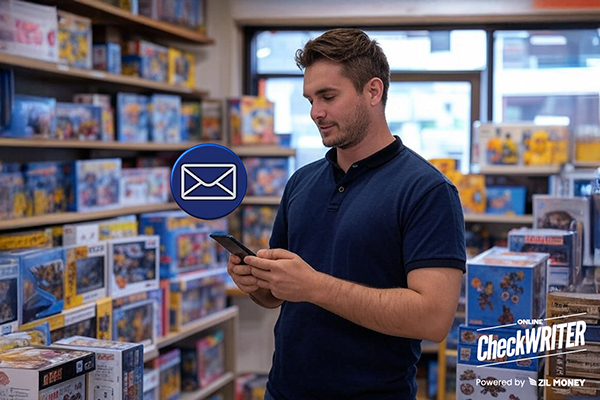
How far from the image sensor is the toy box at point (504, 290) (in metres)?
2.40

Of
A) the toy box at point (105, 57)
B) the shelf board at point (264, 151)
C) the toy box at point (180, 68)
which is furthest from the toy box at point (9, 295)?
the shelf board at point (264, 151)

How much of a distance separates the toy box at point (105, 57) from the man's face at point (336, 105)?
238 centimetres

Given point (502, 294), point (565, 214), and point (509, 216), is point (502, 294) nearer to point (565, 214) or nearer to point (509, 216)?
point (565, 214)

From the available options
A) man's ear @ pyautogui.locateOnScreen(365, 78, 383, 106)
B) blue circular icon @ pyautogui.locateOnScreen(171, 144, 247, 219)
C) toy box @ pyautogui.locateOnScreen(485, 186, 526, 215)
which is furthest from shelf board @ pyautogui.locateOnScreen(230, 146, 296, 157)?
blue circular icon @ pyautogui.locateOnScreen(171, 144, 247, 219)

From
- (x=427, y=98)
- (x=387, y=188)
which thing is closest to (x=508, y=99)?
(x=427, y=98)

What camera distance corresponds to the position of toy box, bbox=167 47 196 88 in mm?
4695

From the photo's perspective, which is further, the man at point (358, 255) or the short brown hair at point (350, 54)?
the short brown hair at point (350, 54)

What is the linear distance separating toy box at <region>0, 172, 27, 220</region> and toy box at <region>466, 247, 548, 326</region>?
1.89m

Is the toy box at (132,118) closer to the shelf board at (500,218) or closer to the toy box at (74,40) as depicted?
the toy box at (74,40)

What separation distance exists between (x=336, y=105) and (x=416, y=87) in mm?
3855

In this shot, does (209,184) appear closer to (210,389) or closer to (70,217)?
(70,217)

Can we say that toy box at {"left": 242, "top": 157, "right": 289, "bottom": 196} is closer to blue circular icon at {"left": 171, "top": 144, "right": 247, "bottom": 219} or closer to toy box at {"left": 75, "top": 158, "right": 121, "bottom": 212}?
toy box at {"left": 75, "top": 158, "right": 121, "bottom": 212}

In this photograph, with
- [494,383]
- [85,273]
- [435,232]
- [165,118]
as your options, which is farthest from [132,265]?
[435,232]

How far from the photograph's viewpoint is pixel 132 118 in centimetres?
423
